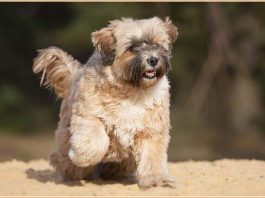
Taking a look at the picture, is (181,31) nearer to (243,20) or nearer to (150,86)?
(243,20)

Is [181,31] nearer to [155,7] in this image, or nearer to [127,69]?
[155,7]

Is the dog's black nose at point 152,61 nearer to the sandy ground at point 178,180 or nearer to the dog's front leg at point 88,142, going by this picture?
the dog's front leg at point 88,142

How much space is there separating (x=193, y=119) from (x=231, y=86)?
1424 millimetres

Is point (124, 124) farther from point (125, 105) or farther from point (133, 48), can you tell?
point (133, 48)

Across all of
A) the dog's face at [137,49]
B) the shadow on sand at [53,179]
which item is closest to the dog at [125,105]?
the dog's face at [137,49]

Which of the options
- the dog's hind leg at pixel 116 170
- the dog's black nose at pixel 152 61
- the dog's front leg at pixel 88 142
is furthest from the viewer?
the dog's hind leg at pixel 116 170

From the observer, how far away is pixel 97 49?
8.38 meters

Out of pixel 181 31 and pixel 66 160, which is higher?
pixel 181 31

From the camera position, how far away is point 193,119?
66.0ft

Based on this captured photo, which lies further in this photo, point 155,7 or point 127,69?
point 155,7

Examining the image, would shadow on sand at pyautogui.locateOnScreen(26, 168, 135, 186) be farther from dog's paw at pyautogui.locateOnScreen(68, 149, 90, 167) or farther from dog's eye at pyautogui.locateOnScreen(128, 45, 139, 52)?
dog's eye at pyautogui.locateOnScreen(128, 45, 139, 52)

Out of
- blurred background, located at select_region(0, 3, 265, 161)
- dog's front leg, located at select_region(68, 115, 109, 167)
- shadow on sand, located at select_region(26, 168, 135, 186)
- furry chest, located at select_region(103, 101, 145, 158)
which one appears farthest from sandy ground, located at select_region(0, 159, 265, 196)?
blurred background, located at select_region(0, 3, 265, 161)

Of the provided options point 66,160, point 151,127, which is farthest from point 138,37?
point 66,160

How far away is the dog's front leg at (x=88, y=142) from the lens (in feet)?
25.7
